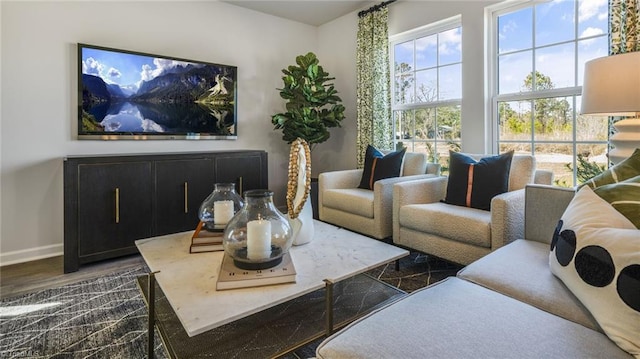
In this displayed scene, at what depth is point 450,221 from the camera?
2148 millimetres

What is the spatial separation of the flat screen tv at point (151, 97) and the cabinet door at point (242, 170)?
0.52 m

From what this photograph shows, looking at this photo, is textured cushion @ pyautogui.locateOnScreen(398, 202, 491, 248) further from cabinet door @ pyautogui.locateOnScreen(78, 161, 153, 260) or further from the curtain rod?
the curtain rod

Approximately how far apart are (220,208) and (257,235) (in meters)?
0.53

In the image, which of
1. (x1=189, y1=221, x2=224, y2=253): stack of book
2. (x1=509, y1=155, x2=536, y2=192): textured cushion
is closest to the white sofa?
(x1=189, y1=221, x2=224, y2=253): stack of book

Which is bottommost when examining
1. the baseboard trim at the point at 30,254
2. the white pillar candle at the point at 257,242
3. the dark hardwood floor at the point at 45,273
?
the dark hardwood floor at the point at 45,273

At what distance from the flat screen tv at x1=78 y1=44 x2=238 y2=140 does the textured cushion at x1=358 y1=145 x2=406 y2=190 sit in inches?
61.2

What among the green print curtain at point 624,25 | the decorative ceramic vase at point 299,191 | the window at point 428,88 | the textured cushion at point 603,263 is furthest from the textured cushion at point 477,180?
the decorative ceramic vase at point 299,191

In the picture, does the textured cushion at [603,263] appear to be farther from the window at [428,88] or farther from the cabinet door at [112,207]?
the cabinet door at [112,207]

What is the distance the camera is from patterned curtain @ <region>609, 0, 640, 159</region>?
6.82 ft

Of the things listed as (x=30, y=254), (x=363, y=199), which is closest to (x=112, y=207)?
(x=30, y=254)

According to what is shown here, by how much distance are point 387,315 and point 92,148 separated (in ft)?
9.81

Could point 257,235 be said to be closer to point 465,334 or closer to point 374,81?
point 465,334

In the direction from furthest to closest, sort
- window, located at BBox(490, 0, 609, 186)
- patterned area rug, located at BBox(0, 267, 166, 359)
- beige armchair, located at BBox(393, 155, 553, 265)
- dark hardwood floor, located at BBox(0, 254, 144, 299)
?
window, located at BBox(490, 0, 609, 186) < dark hardwood floor, located at BBox(0, 254, 144, 299) < beige armchair, located at BBox(393, 155, 553, 265) < patterned area rug, located at BBox(0, 267, 166, 359)

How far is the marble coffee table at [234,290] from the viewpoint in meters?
1.05
